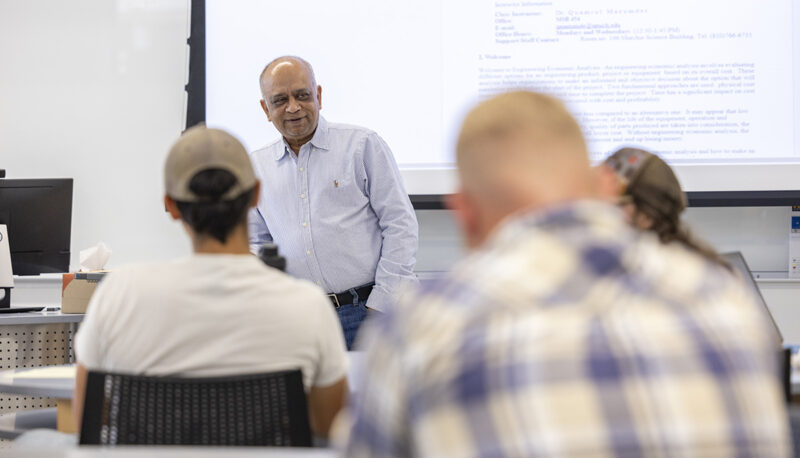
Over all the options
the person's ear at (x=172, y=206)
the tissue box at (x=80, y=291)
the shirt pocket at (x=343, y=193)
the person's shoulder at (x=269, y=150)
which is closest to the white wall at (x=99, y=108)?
the person's shoulder at (x=269, y=150)

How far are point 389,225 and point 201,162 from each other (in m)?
1.68

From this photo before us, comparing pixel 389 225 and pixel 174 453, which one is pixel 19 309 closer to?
pixel 389 225

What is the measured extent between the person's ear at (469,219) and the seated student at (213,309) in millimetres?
542

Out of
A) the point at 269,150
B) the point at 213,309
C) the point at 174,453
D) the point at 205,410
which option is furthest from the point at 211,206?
the point at 269,150

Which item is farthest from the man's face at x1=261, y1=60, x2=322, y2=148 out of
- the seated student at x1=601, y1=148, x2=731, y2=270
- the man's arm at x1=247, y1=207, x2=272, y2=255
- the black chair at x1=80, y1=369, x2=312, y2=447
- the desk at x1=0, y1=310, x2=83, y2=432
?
the black chair at x1=80, y1=369, x2=312, y2=447

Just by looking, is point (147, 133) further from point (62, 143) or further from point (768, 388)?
point (768, 388)

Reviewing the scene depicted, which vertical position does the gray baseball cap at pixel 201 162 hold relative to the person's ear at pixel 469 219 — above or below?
above

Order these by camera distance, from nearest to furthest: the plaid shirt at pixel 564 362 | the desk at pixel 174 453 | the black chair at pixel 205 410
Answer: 1. the plaid shirt at pixel 564 362
2. the desk at pixel 174 453
3. the black chair at pixel 205 410

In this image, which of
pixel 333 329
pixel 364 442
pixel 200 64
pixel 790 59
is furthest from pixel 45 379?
pixel 790 59

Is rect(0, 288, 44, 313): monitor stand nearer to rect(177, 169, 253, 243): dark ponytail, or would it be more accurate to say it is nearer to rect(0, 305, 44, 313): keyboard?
rect(0, 305, 44, 313): keyboard

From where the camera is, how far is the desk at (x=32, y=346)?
3.00 meters

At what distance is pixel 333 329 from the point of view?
1388 millimetres

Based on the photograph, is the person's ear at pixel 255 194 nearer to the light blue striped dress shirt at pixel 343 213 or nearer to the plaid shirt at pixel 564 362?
the plaid shirt at pixel 564 362

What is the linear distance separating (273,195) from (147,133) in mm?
1498
